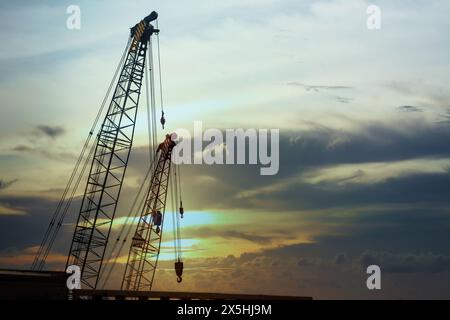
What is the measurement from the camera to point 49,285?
93.2 meters

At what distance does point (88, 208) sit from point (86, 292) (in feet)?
73.0

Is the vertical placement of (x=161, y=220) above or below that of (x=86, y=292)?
above
